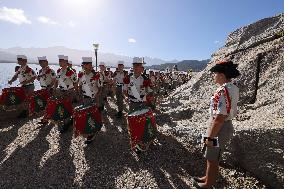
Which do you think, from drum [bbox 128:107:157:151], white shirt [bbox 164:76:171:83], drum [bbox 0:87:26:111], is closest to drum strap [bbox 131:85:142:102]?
drum [bbox 128:107:157:151]

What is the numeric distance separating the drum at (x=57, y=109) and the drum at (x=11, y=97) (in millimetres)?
2112

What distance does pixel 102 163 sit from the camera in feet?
23.4

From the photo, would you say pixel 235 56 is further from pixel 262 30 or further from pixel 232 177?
pixel 232 177

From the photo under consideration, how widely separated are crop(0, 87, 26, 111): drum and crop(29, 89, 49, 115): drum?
0.78 m

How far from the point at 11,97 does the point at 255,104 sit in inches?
316

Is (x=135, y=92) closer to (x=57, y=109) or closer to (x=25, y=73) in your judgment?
(x=57, y=109)

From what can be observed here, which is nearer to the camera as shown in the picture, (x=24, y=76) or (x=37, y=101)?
(x=37, y=101)

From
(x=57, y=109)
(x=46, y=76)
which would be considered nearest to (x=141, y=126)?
(x=57, y=109)

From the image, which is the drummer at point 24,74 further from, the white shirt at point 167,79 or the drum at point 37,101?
the white shirt at point 167,79

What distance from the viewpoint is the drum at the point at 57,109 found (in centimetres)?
941

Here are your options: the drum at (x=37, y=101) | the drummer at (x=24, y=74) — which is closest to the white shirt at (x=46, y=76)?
the drummer at (x=24, y=74)

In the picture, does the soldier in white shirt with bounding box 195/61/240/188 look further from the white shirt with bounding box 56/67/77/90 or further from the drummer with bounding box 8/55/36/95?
the drummer with bounding box 8/55/36/95

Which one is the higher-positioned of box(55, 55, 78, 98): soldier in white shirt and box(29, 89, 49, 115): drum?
box(55, 55, 78, 98): soldier in white shirt

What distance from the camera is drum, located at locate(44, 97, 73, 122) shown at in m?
9.41
